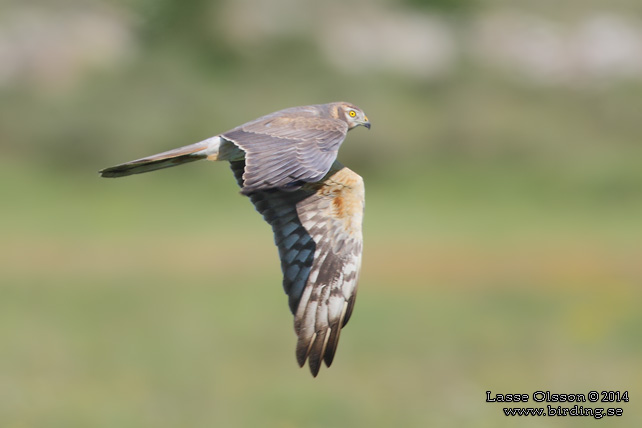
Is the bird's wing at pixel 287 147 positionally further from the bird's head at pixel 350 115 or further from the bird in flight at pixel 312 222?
the bird's head at pixel 350 115

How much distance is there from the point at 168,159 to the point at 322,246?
1123 millimetres

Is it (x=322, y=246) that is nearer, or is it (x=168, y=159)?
(x=168, y=159)

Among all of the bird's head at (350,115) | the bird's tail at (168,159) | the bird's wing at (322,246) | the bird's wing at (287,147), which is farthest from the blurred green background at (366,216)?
the bird's wing at (287,147)

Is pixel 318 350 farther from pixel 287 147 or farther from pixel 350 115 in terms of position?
pixel 350 115

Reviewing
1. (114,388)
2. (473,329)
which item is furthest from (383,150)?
(114,388)

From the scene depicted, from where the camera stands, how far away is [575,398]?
1031 centimetres

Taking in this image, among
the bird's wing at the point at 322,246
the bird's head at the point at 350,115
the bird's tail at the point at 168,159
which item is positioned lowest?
the bird's wing at the point at 322,246

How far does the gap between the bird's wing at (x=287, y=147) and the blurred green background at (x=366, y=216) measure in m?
3.84

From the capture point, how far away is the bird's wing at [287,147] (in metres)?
5.81

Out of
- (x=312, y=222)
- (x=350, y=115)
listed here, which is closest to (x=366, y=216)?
(x=350, y=115)

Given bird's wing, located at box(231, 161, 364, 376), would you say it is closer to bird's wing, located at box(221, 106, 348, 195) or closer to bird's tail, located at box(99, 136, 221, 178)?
bird's wing, located at box(221, 106, 348, 195)

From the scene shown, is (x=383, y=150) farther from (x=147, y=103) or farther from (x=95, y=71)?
(x=95, y=71)

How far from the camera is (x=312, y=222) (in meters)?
7.09

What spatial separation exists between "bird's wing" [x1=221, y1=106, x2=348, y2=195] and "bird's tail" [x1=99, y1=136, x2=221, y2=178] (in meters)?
0.19
